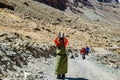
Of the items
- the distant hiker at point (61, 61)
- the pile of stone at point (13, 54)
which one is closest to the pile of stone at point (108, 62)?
the pile of stone at point (13, 54)

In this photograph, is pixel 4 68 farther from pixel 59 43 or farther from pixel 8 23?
pixel 8 23

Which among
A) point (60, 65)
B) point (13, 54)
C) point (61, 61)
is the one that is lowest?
point (13, 54)

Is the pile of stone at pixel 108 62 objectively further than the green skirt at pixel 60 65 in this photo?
Yes

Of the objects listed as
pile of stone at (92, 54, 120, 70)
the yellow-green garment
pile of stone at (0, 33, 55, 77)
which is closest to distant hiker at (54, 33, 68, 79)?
the yellow-green garment

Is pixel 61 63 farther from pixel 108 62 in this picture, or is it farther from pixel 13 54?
pixel 108 62

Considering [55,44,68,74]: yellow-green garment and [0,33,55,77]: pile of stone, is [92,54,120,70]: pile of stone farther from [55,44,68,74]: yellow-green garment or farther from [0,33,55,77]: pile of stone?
[55,44,68,74]: yellow-green garment

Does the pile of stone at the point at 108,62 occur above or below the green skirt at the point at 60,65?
below

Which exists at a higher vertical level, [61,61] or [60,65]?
[61,61]

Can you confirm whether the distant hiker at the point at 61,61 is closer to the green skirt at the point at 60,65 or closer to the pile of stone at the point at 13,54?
the green skirt at the point at 60,65

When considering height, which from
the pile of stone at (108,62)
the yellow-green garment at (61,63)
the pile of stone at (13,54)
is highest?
the yellow-green garment at (61,63)

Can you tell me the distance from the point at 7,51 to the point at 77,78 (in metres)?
3.11

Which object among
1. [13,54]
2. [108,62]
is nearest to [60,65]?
[13,54]

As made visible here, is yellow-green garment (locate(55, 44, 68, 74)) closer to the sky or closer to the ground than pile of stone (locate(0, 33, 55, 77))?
closer to the sky

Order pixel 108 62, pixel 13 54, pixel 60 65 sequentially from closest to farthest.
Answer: pixel 60 65, pixel 13 54, pixel 108 62
